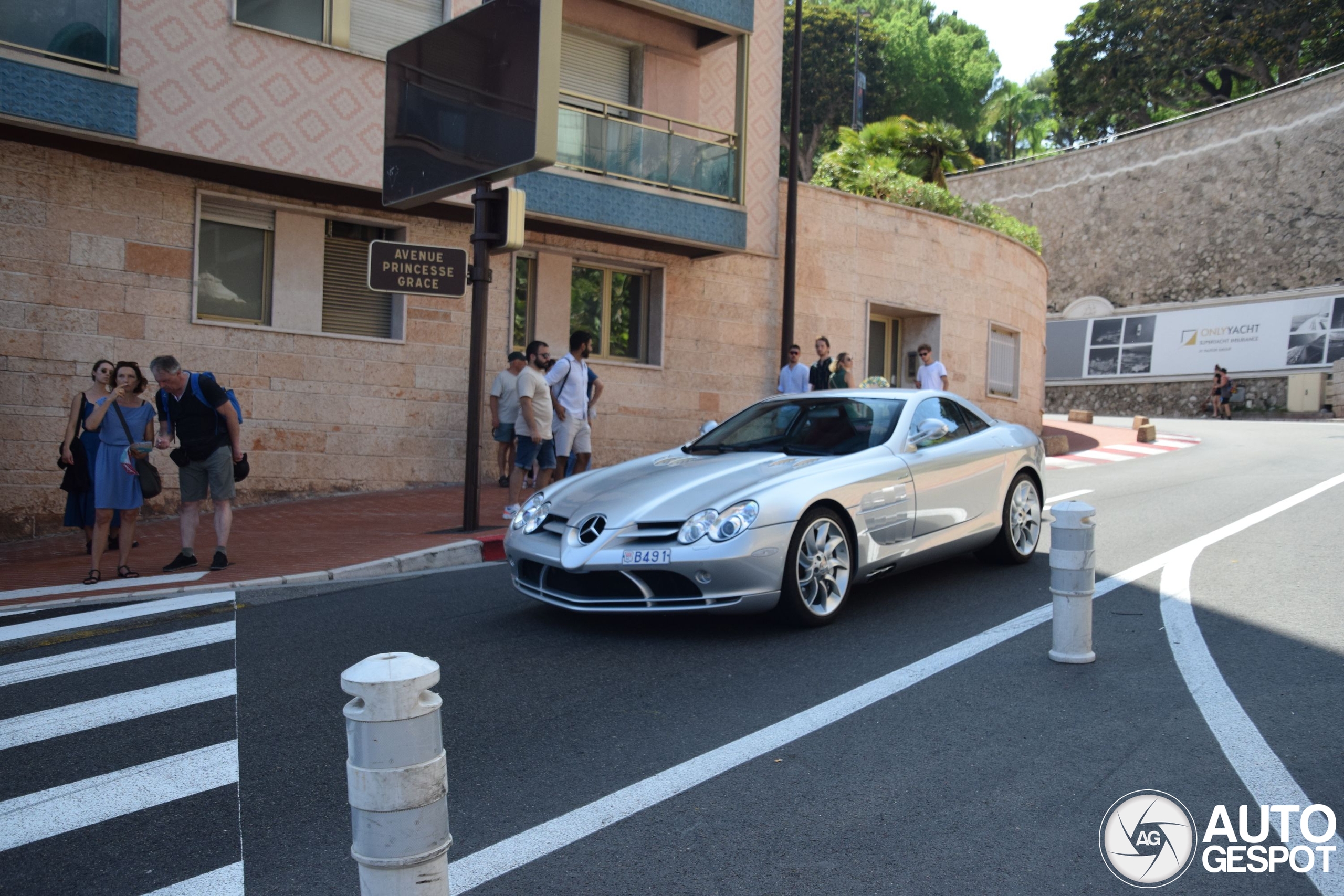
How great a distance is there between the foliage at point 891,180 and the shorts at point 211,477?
1523 centimetres

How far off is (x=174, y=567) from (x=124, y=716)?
158 inches

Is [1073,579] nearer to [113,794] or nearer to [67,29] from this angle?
[113,794]

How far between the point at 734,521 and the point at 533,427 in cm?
506

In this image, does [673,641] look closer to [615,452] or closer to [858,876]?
[858,876]

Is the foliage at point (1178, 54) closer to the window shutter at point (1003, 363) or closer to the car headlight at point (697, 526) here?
the window shutter at point (1003, 363)

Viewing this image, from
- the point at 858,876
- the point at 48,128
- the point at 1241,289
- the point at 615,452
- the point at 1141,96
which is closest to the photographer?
the point at 858,876

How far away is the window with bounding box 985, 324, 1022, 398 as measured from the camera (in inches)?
885

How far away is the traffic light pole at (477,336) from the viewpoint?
980 centimetres

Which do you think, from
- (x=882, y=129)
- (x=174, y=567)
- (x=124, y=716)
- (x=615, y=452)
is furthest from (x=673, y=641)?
(x=882, y=129)

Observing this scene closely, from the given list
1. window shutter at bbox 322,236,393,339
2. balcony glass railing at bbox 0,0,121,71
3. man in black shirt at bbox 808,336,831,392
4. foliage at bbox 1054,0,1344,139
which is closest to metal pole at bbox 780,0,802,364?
man in black shirt at bbox 808,336,831,392

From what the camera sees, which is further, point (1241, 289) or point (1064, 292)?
point (1064, 292)

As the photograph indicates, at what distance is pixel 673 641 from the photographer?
5902 mm

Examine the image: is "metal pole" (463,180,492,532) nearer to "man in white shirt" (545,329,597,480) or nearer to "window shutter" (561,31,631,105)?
"man in white shirt" (545,329,597,480)

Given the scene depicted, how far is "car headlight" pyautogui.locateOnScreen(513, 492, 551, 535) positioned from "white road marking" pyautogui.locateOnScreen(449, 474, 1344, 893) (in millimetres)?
2344
